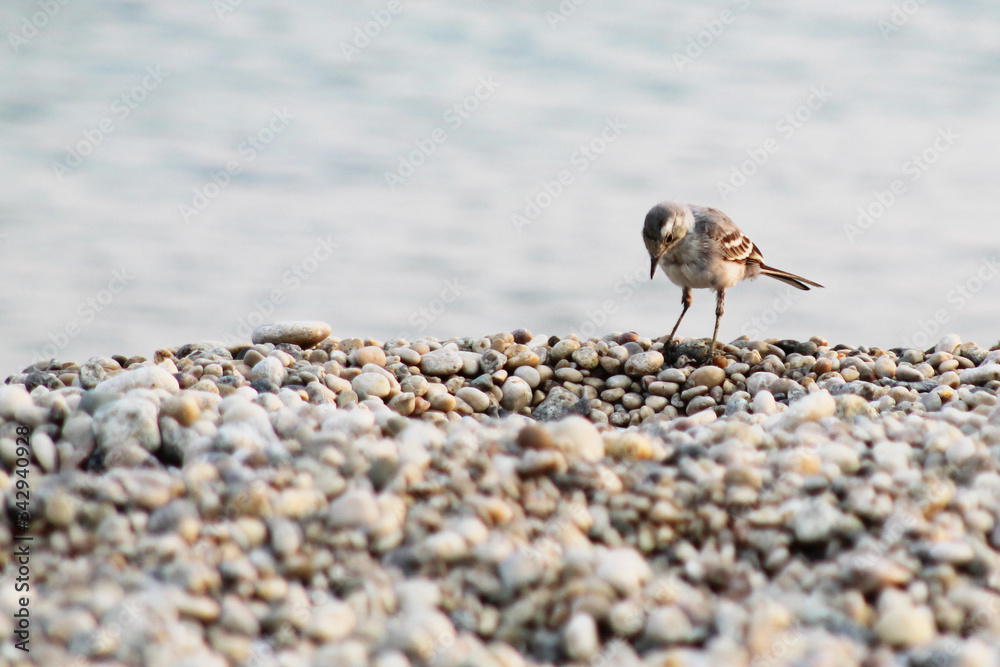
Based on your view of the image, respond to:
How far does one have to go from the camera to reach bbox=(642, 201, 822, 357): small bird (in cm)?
621

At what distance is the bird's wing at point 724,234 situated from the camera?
20.9 feet

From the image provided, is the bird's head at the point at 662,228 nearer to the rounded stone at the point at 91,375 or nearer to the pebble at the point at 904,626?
the rounded stone at the point at 91,375

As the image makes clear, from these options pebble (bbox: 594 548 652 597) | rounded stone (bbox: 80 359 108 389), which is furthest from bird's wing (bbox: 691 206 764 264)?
pebble (bbox: 594 548 652 597)

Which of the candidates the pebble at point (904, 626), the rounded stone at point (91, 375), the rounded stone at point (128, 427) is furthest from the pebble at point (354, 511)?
the rounded stone at point (91, 375)

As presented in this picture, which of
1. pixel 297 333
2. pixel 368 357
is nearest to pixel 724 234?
pixel 368 357

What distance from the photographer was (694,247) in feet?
20.7

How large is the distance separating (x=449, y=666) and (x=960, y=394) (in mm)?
3733

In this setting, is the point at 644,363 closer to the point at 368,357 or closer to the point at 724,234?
the point at 724,234

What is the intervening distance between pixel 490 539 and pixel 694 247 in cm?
403

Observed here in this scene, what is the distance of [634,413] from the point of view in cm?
549

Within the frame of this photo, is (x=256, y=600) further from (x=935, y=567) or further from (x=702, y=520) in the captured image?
(x=935, y=567)

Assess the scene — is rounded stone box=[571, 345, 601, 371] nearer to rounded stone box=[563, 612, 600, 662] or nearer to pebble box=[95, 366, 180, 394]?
pebble box=[95, 366, 180, 394]

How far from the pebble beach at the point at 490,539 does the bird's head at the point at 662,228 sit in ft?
8.29

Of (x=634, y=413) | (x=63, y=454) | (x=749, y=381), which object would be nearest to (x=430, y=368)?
(x=634, y=413)
